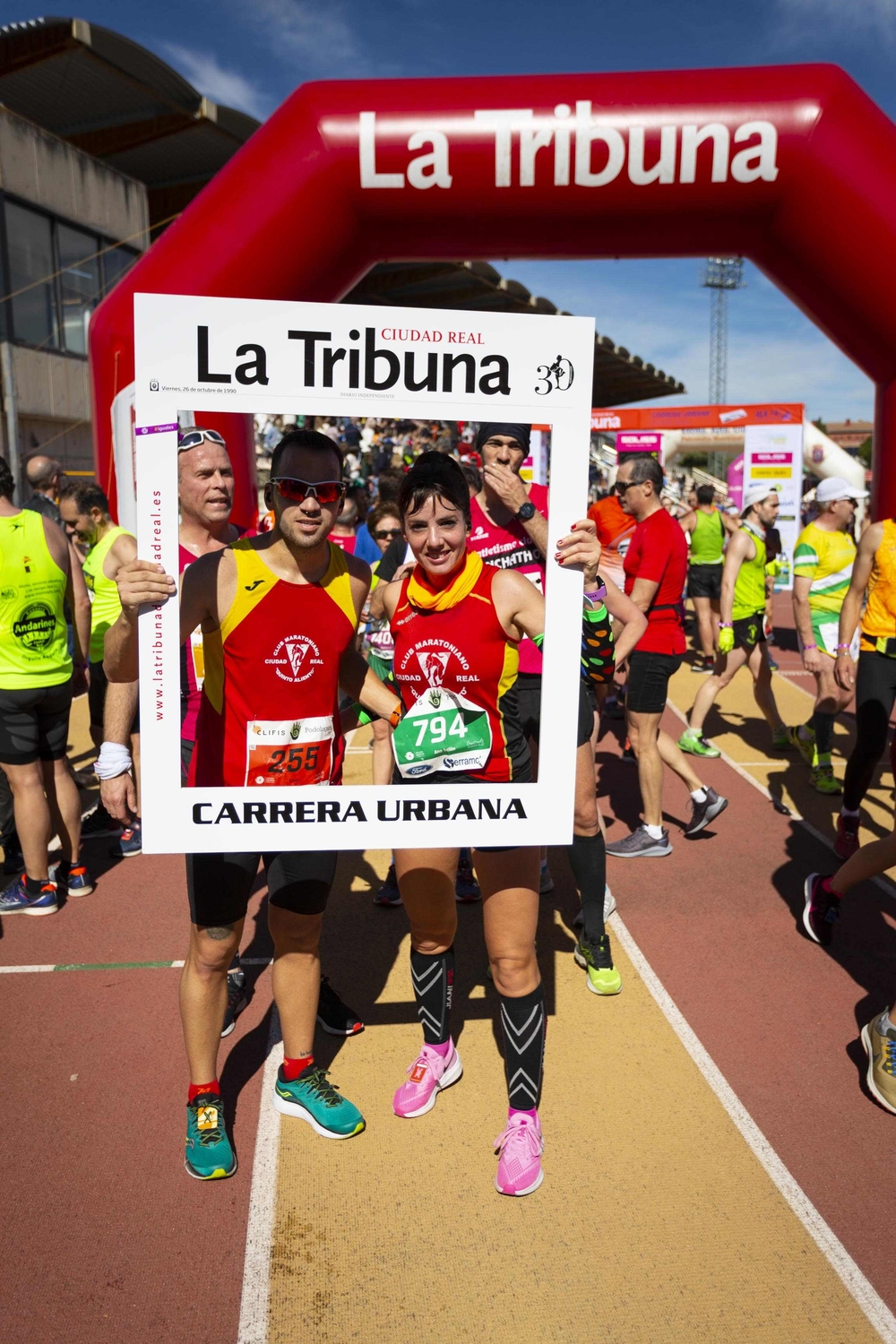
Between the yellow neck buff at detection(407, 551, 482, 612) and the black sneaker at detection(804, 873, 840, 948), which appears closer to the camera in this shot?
the yellow neck buff at detection(407, 551, 482, 612)

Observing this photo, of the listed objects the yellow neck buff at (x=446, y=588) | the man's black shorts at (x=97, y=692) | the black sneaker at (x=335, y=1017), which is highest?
the yellow neck buff at (x=446, y=588)

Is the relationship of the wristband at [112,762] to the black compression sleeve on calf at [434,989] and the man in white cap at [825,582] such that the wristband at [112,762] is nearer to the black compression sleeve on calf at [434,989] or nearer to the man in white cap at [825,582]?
the black compression sleeve on calf at [434,989]

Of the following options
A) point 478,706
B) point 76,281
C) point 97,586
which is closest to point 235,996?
point 478,706

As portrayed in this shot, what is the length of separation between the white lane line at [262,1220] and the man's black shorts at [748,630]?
5.13 meters

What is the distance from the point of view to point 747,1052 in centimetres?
337

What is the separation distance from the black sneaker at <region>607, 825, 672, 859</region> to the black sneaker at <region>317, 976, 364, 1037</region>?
7.14 feet

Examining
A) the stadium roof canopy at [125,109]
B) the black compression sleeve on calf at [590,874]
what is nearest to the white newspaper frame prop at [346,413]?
the black compression sleeve on calf at [590,874]

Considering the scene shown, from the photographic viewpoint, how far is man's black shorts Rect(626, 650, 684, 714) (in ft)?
16.7

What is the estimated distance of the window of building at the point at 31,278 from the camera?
16.9m

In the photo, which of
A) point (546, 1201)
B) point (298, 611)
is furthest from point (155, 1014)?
point (298, 611)

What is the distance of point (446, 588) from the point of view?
2637 millimetres

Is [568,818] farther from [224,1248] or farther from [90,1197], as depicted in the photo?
[90,1197]

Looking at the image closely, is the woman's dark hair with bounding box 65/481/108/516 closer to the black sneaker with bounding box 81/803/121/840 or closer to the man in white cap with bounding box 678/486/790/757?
the black sneaker with bounding box 81/803/121/840

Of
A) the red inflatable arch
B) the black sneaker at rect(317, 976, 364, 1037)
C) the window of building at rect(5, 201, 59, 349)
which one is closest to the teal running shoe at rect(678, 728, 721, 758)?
the red inflatable arch
